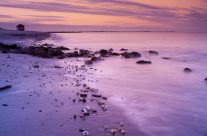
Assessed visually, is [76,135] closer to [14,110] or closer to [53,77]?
[14,110]

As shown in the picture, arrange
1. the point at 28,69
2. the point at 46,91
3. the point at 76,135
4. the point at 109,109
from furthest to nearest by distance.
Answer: the point at 28,69, the point at 46,91, the point at 109,109, the point at 76,135

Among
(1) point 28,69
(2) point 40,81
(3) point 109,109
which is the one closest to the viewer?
(3) point 109,109

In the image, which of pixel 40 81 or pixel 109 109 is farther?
pixel 40 81

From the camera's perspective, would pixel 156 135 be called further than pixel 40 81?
No

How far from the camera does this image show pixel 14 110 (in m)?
10.8

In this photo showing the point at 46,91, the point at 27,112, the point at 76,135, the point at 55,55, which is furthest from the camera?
the point at 55,55

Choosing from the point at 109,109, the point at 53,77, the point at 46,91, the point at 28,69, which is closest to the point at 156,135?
the point at 109,109

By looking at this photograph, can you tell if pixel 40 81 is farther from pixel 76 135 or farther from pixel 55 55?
pixel 55 55

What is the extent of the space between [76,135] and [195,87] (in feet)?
37.1

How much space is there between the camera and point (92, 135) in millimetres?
8875

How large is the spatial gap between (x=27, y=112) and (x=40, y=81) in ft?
17.0

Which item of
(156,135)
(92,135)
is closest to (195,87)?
(156,135)

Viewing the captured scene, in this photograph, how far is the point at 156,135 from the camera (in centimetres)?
919

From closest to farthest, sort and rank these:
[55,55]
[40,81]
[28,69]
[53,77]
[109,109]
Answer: [109,109]
[40,81]
[53,77]
[28,69]
[55,55]
